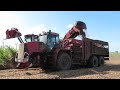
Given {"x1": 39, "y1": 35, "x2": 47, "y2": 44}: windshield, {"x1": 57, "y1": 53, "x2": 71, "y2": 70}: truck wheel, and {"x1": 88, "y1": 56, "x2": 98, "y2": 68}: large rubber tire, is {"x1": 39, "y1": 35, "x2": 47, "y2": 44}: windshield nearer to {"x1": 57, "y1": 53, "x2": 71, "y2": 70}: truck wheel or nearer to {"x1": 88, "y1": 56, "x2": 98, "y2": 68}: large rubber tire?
{"x1": 57, "y1": 53, "x2": 71, "y2": 70}: truck wheel

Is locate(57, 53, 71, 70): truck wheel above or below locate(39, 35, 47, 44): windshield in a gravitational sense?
below

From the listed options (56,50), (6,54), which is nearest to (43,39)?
(56,50)

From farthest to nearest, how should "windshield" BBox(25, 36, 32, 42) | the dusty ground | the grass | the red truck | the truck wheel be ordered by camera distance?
the grass
"windshield" BBox(25, 36, 32, 42)
the truck wheel
the red truck
the dusty ground

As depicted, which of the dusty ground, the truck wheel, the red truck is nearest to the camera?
the dusty ground

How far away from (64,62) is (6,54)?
4401 mm

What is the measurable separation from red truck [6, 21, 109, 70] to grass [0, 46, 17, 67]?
68.7 inches

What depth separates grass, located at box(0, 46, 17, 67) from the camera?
14.7m

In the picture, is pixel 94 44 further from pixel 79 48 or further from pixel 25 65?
pixel 25 65

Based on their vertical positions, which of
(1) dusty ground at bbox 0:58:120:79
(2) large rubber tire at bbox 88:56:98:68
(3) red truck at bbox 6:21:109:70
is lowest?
(1) dusty ground at bbox 0:58:120:79

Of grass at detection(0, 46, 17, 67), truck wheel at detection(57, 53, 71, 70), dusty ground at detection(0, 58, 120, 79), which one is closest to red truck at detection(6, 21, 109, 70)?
truck wheel at detection(57, 53, 71, 70)

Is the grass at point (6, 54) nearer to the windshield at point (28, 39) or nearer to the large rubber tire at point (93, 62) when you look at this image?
the windshield at point (28, 39)

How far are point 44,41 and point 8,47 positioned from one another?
404 cm

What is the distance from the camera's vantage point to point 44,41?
12289 mm

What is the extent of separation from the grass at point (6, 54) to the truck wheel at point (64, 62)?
379 centimetres
